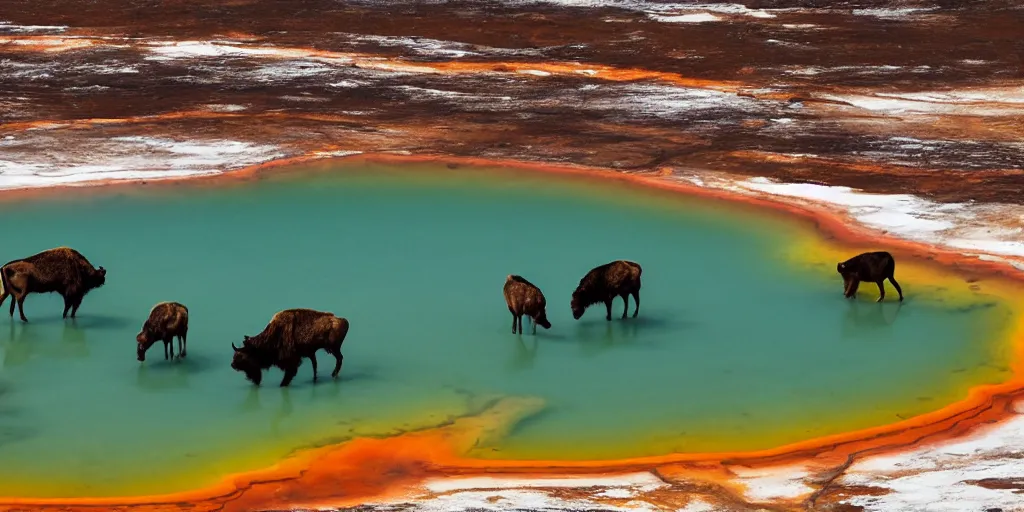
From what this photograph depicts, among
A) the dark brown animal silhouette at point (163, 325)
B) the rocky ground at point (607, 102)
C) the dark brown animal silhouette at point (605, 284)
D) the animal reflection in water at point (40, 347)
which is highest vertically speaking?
the rocky ground at point (607, 102)

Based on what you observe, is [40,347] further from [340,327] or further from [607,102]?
[607,102]

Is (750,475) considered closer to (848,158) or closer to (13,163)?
(848,158)

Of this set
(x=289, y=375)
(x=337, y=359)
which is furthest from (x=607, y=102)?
(x=289, y=375)

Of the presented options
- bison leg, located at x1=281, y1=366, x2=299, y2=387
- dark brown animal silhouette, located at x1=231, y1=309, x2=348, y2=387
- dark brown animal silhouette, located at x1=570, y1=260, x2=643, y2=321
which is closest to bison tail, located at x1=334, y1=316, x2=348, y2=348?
dark brown animal silhouette, located at x1=231, y1=309, x2=348, y2=387

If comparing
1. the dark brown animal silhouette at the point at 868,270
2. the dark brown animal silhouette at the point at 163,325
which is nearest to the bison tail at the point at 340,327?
the dark brown animal silhouette at the point at 163,325

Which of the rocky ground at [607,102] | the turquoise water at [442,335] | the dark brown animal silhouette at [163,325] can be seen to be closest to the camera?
the turquoise water at [442,335]

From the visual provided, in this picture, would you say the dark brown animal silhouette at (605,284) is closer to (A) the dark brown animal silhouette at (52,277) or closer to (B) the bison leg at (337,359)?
(B) the bison leg at (337,359)
